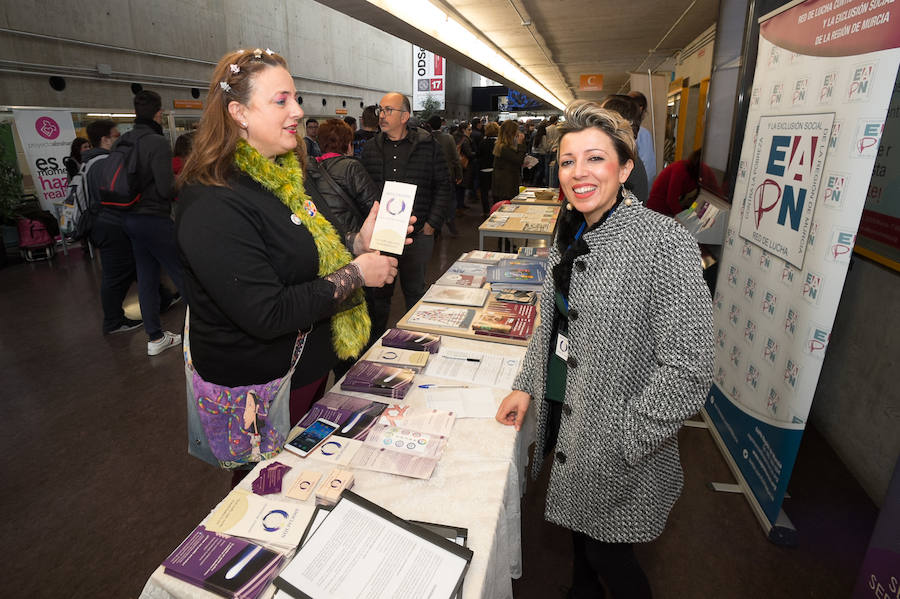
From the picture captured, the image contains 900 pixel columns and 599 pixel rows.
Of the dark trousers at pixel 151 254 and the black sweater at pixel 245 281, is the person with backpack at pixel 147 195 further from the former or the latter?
the black sweater at pixel 245 281

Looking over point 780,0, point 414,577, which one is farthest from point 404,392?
point 780,0

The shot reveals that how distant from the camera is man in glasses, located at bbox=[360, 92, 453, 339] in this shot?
133 inches

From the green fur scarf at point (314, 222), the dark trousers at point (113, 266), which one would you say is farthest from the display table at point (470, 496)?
the dark trousers at point (113, 266)

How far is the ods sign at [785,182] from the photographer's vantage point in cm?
187

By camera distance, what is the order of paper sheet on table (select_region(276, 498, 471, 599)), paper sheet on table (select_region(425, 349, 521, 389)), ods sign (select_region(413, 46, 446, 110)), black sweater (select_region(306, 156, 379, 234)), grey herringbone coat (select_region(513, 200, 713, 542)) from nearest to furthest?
paper sheet on table (select_region(276, 498, 471, 599))
grey herringbone coat (select_region(513, 200, 713, 542))
paper sheet on table (select_region(425, 349, 521, 389))
black sweater (select_region(306, 156, 379, 234))
ods sign (select_region(413, 46, 446, 110))

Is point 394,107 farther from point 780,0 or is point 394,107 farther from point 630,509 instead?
point 630,509

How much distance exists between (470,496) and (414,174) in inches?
103

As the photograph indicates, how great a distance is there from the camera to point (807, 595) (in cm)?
188

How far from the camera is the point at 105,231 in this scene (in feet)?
12.8

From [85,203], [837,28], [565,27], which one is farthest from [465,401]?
[565,27]

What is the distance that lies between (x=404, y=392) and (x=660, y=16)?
230 inches

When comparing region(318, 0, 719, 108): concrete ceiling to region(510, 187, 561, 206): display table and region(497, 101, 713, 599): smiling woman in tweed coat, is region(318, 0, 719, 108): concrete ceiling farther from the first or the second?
region(497, 101, 713, 599): smiling woman in tweed coat

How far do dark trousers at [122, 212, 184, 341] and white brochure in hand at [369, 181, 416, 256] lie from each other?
8.64 feet

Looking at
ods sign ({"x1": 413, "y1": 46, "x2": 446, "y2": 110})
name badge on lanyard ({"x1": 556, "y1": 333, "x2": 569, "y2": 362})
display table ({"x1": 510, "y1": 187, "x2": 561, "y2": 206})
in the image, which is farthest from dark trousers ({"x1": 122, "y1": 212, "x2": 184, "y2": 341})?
ods sign ({"x1": 413, "y1": 46, "x2": 446, "y2": 110})
